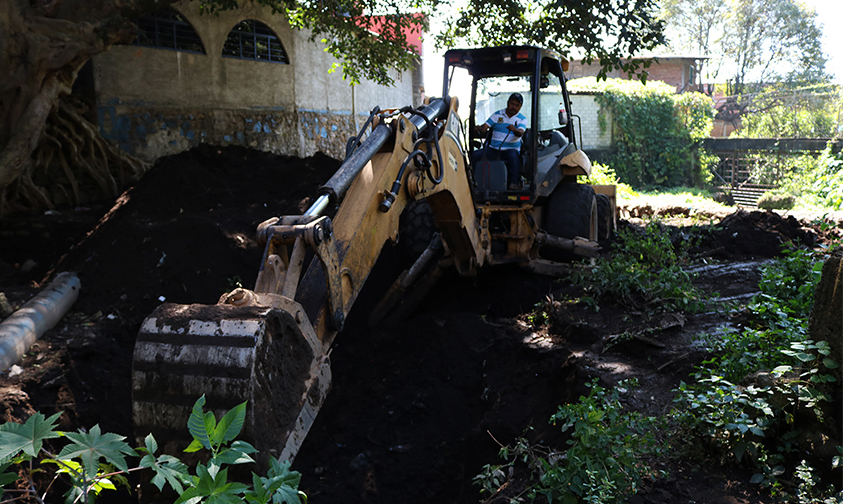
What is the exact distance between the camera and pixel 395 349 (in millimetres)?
5574

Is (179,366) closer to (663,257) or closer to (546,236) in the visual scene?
(546,236)

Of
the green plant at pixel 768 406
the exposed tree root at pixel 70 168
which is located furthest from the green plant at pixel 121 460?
the exposed tree root at pixel 70 168

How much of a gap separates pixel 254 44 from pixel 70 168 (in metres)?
4.39

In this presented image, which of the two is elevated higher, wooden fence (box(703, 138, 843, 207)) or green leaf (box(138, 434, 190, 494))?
wooden fence (box(703, 138, 843, 207))

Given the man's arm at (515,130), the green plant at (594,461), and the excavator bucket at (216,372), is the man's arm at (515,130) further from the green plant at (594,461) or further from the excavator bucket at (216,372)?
the excavator bucket at (216,372)

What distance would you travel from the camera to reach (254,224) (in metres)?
7.69

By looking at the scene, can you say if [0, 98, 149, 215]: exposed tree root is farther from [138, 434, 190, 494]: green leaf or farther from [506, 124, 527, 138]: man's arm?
[138, 434, 190, 494]: green leaf

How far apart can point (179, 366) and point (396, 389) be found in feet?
9.09

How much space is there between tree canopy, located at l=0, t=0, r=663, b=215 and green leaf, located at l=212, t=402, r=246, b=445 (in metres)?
Result: 6.50

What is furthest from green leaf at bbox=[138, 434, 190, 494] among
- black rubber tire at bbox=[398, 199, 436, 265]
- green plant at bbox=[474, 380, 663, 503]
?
black rubber tire at bbox=[398, 199, 436, 265]

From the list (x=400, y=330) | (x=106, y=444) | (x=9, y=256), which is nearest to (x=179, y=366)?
(x=106, y=444)

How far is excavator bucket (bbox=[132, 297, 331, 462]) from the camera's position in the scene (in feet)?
7.61

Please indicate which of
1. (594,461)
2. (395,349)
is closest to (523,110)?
(395,349)

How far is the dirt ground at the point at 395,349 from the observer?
4.00 m
